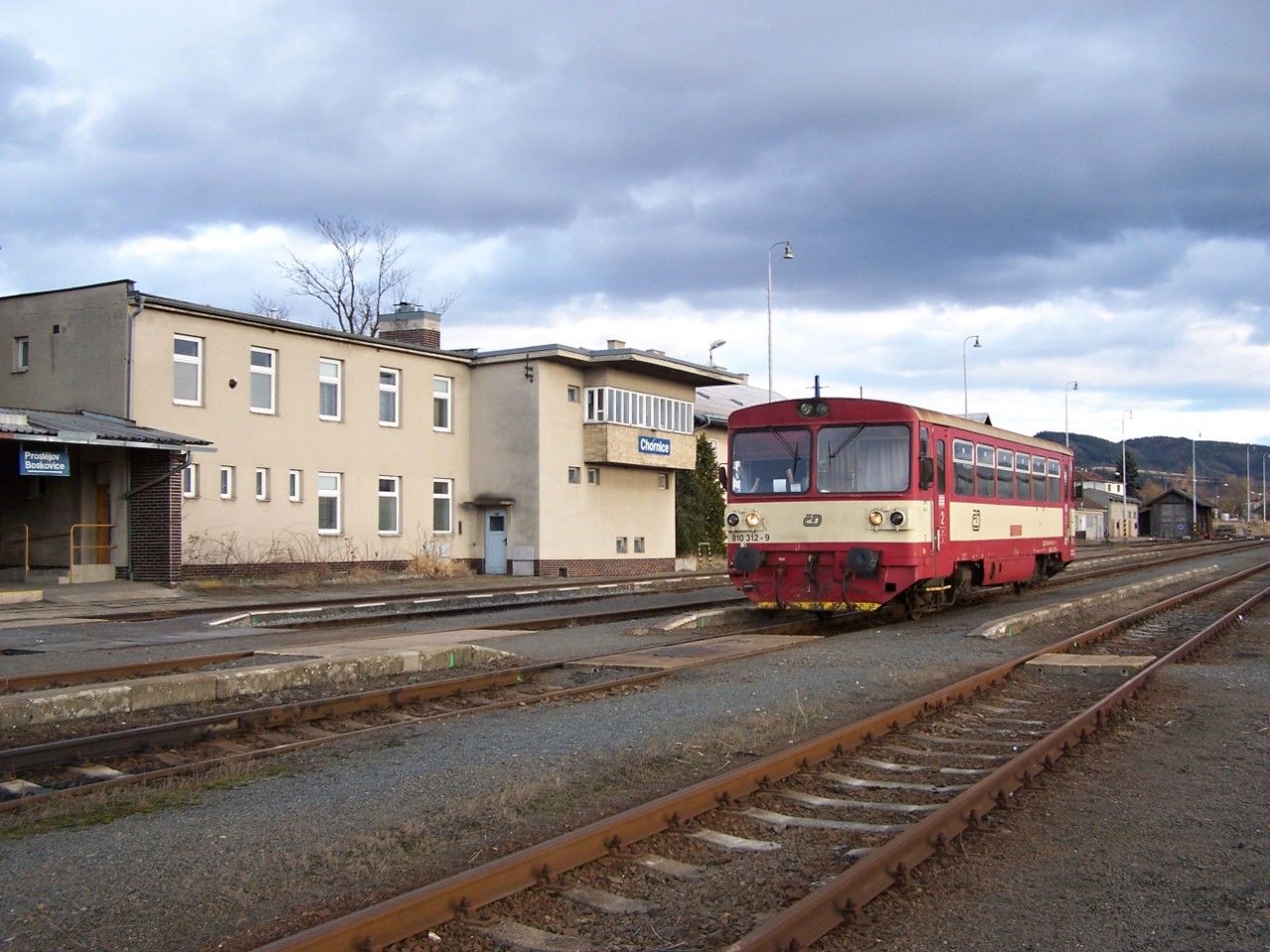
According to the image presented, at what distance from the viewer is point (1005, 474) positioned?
20.2 meters

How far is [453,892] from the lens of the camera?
484cm

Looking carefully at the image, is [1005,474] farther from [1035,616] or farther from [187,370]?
[187,370]

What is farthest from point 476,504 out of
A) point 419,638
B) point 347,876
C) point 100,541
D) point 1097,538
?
point 1097,538

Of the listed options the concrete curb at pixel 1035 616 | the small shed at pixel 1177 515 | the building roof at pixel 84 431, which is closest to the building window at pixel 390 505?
the building roof at pixel 84 431

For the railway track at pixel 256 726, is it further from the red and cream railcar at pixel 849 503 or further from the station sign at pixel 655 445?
the station sign at pixel 655 445

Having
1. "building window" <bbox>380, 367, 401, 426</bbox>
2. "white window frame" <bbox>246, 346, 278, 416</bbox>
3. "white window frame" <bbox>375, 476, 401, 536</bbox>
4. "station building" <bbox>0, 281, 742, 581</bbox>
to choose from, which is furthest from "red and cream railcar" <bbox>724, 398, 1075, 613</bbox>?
"building window" <bbox>380, 367, 401, 426</bbox>

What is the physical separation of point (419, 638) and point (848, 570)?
576 cm

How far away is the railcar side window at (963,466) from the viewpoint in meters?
17.6

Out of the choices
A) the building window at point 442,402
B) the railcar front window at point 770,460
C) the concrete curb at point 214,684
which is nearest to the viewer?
the concrete curb at point 214,684

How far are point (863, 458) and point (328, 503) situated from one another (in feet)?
62.0

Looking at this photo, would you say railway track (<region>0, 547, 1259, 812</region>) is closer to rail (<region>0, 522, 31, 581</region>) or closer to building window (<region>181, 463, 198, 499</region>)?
building window (<region>181, 463, 198, 499</region>)

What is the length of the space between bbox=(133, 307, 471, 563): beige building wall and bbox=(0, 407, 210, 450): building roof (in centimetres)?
120

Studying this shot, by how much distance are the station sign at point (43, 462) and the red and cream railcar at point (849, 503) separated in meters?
14.0

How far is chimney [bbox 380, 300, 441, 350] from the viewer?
1474 inches
